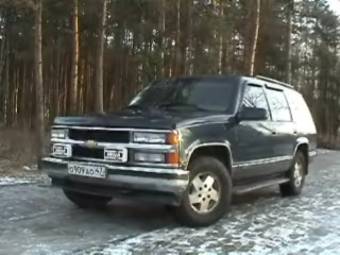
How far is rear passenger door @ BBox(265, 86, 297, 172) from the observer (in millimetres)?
8664

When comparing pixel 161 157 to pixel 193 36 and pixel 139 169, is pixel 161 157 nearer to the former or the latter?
pixel 139 169

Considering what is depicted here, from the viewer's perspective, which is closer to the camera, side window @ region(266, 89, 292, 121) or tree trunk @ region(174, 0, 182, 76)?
side window @ region(266, 89, 292, 121)

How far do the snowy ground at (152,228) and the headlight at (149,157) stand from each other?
815 mm

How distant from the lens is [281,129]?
885cm

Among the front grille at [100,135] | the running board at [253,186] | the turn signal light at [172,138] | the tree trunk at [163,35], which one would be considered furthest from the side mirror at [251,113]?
the tree trunk at [163,35]

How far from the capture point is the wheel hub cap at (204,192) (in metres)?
6.80

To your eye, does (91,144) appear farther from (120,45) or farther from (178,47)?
(120,45)

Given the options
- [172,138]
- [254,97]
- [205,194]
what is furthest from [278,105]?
[172,138]

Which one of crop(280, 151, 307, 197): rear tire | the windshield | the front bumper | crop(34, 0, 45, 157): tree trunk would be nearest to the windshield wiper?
the windshield

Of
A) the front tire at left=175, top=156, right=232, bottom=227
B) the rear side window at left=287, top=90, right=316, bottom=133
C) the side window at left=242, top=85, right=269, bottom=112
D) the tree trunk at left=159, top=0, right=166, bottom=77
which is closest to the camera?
the front tire at left=175, top=156, right=232, bottom=227

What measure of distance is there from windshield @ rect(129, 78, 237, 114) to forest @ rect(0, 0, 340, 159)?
6990 mm

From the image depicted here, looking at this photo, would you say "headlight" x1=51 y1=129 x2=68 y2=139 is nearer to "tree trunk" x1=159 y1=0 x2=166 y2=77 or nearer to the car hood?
the car hood

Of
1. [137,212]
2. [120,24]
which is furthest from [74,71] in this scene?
[137,212]

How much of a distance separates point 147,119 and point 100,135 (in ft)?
1.93
